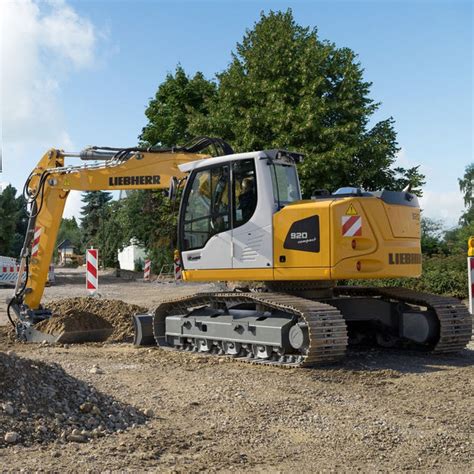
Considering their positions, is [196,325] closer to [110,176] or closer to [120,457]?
[110,176]

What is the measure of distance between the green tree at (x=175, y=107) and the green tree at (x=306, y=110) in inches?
122

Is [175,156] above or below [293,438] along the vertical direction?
above

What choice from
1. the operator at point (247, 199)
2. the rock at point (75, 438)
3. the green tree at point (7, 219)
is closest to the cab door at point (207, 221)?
the operator at point (247, 199)

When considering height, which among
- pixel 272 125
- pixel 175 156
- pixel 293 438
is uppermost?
pixel 272 125

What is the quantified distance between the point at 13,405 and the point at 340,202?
200 inches

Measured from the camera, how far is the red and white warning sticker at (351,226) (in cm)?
916

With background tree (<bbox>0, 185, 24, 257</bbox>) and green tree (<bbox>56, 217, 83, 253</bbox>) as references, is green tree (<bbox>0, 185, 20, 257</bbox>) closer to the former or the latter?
background tree (<bbox>0, 185, 24, 257</bbox>)


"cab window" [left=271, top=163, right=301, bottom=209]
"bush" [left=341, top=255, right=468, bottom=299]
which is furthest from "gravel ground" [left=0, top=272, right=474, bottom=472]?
"bush" [left=341, top=255, right=468, bottom=299]

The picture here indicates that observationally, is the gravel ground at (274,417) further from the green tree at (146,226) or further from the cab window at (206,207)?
the green tree at (146,226)

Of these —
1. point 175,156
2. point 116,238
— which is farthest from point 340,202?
point 116,238

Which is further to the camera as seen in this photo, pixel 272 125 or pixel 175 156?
pixel 272 125

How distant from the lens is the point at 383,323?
1038 centimetres

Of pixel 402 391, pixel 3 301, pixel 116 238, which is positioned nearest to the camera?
pixel 402 391

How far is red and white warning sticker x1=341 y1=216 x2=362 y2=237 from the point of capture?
30.1 feet
